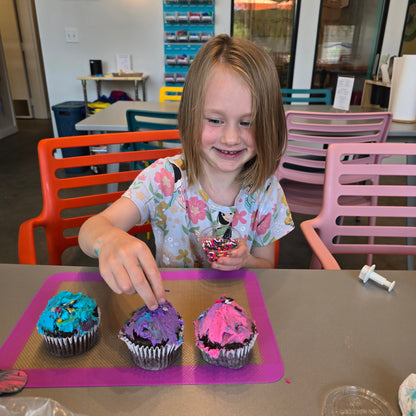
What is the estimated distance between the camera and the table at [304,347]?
516 millimetres

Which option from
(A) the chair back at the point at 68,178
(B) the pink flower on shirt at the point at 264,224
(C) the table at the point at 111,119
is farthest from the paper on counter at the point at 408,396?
(C) the table at the point at 111,119

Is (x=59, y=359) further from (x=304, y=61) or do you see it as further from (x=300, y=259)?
(x=304, y=61)

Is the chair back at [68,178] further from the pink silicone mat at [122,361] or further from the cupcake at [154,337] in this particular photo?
the cupcake at [154,337]

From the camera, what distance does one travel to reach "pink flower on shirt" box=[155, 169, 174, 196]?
1.06 m

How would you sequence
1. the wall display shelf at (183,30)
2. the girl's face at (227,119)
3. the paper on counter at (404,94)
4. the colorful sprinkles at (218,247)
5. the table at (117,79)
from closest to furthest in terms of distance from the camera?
the colorful sprinkles at (218,247), the girl's face at (227,119), the paper on counter at (404,94), the table at (117,79), the wall display shelf at (183,30)

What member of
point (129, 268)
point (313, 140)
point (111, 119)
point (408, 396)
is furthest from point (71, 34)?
point (408, 396)

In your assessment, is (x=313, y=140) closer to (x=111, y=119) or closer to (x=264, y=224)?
(x=264, y=224)

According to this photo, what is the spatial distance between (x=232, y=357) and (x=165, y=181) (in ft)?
Answer: 2.04

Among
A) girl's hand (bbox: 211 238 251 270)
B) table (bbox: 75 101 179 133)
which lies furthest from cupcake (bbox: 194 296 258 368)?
table (bbox: 75 101 179 133)

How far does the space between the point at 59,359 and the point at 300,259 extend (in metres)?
2.07

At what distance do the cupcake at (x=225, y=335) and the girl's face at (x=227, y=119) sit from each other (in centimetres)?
45

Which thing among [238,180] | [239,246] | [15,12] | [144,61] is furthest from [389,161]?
[15,12]

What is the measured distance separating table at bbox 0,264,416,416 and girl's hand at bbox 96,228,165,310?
15cm

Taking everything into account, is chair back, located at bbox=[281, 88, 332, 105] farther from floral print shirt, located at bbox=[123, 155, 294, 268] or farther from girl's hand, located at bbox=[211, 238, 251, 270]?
girl's hand, located at bbox=[211, 238, 251, 270]
